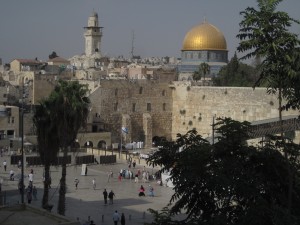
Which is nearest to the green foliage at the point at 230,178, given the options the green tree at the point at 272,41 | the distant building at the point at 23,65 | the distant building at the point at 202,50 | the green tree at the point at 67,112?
the green tree at the point at 272,41

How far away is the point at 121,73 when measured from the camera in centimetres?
5575

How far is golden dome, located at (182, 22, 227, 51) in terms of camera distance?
50253 millimetres

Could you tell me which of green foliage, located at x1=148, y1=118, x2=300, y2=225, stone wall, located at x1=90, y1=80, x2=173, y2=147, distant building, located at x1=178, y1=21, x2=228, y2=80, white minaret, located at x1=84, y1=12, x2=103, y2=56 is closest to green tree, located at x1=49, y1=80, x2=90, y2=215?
green foliage, located at x1=148, y1=118, x2=300, y2=225

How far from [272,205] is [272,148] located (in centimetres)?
128

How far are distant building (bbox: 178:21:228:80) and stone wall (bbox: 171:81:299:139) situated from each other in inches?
387

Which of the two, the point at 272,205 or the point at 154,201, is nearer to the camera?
the point at 272,205

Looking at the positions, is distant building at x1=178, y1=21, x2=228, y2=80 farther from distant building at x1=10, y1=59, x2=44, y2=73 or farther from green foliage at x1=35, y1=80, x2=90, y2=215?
green foliage at x1=35, y1=80, x2=90, y2=215

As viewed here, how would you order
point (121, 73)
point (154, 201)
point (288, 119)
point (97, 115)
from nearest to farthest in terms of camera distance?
point (154, 201), point (288, 119), point (97, 115), point (121, 73)

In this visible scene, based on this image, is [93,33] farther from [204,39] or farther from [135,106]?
[135,106]

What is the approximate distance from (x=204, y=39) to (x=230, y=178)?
1696 inches

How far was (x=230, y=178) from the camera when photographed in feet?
26.1

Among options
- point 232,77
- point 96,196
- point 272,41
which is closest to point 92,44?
point 232,77

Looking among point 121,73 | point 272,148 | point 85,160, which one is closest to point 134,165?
point 85,160

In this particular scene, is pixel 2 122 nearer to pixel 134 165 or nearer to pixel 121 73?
pixel 134 165
